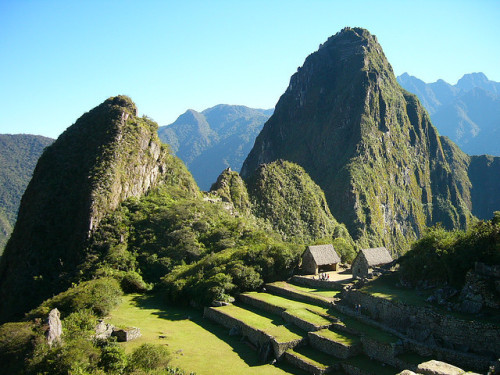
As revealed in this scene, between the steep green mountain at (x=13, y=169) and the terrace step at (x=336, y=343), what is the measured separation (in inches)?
3688

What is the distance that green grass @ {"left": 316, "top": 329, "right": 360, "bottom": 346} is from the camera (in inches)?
991

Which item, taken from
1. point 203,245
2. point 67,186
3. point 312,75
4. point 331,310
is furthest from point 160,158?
point 312,75

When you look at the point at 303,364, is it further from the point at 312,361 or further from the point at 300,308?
the point at 300,308

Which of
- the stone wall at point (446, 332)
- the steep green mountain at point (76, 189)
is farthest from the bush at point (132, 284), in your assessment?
the stone wall at point (446, 332)

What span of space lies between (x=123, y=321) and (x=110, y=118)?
1652 inches

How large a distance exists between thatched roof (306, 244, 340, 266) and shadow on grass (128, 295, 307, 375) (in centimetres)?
1331

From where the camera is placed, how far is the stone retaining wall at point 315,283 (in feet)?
121

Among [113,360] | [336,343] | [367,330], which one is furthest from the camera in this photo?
[367,330]

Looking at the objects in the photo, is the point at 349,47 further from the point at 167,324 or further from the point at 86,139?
the point at 167,324

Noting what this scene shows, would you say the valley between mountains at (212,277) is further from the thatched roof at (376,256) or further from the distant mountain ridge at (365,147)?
the distant mountain ridge at (365,147)

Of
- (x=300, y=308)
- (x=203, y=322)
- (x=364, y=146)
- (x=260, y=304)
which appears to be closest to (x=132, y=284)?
(x=203, y=322)

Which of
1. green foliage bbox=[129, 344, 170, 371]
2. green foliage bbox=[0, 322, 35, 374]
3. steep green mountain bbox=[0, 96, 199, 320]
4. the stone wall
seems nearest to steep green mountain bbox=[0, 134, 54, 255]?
steep green mountain bbox=[0, 96, 199, 320]

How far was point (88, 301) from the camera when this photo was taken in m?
34.8

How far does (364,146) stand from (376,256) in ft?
332
